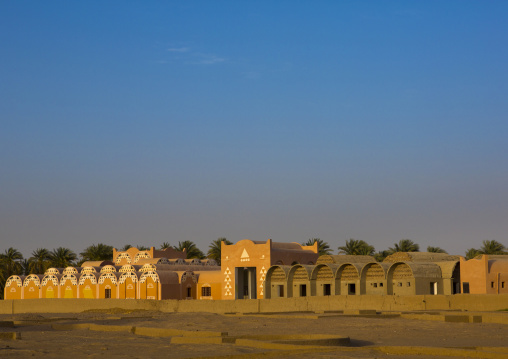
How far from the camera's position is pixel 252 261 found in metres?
52.7

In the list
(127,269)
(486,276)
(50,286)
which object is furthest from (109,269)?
(486,276)

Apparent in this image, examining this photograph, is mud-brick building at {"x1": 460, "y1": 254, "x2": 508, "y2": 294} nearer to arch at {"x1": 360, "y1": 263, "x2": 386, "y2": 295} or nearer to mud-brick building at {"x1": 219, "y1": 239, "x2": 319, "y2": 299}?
arch at {"x1": 360, "y1": 263, "x2": 386, "y2": 295}

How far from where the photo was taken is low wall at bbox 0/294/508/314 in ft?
100

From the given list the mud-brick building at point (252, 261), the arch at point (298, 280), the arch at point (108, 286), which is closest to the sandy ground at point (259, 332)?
the arch at point (298, 280)

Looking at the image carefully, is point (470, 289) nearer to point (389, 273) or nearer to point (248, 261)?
point (389, 273)

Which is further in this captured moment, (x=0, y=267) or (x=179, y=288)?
(x=0, y=267)

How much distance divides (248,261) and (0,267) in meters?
34.0

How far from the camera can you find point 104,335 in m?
21.5

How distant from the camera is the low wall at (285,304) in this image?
1205 inches

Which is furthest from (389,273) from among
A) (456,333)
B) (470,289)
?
(456,333)

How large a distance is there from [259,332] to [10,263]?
2508 inches

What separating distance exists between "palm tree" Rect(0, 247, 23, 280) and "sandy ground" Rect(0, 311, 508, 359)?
50.7 metres

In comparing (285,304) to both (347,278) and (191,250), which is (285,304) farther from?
(191,250)

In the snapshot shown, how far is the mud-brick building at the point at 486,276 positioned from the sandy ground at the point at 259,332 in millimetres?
17113
